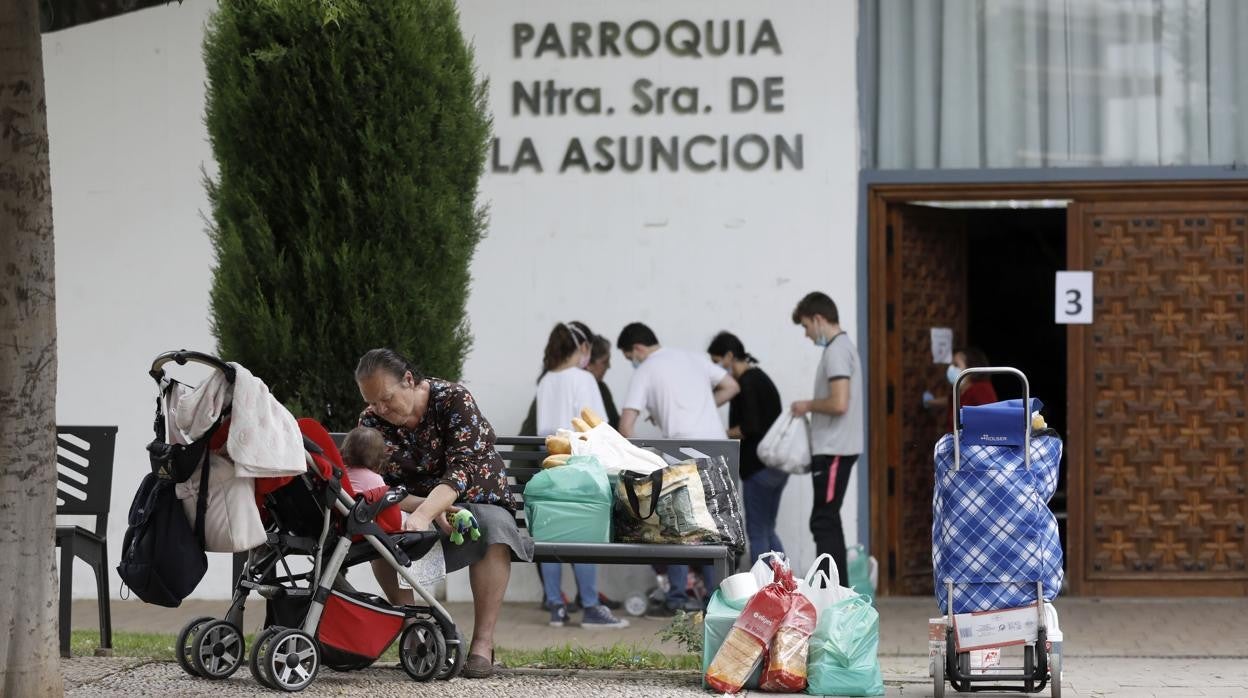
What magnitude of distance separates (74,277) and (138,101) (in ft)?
4.07

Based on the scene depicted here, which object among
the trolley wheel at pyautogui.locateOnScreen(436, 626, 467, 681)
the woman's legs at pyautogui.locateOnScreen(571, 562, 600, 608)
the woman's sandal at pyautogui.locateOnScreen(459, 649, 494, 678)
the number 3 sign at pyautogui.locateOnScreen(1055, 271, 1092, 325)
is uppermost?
the number 3 sign at pyautogui.locateOnScreen(1055, 271, 1092, 325)

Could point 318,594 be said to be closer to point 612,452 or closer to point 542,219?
point 612,452

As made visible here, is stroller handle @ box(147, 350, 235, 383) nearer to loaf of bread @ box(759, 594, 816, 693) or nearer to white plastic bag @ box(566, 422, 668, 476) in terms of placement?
white plastic bag @ box(566, 422, 668, 476)

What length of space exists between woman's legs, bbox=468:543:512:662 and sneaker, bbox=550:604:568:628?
3.05m

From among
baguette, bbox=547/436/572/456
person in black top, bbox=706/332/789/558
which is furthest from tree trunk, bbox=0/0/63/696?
person in black top, bbox=706/332/789/558

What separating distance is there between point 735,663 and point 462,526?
121cm

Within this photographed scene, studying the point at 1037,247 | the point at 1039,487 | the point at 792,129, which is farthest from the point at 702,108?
the point at 1037,247

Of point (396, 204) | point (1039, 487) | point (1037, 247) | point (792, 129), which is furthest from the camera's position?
point (1037, 247)

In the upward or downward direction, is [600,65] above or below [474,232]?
above

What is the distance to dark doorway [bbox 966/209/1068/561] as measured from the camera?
1812 cm

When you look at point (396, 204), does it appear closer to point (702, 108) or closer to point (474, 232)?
point (474, 232)

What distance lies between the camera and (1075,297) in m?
11.1

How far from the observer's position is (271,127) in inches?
311

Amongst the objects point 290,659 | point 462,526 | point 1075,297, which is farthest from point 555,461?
point 1075,297
